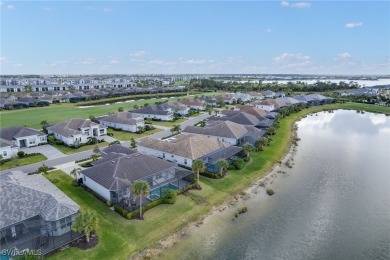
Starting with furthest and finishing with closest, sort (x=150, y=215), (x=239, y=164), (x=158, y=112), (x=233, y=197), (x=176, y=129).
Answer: (x=158, y=112), (x=176, y=129), (x=239, y=164), (x=233, y=197), (x=150, y=215)

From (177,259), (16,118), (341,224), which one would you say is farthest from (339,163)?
(16,118)

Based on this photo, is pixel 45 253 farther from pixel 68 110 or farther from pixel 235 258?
pixel 68 110

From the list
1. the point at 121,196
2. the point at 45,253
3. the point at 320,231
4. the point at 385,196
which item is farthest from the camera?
the point at 385,196

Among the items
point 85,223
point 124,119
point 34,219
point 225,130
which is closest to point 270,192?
point 225,130

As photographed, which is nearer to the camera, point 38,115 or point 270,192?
point 270,192

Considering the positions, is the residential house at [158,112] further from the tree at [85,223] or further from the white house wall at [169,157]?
the tree at [85,223]

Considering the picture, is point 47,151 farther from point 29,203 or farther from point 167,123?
point 167,123

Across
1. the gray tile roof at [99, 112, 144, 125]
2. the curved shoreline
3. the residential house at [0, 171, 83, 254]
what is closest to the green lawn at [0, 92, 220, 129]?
the gray tile roof at [99, 112, 144, 125]
